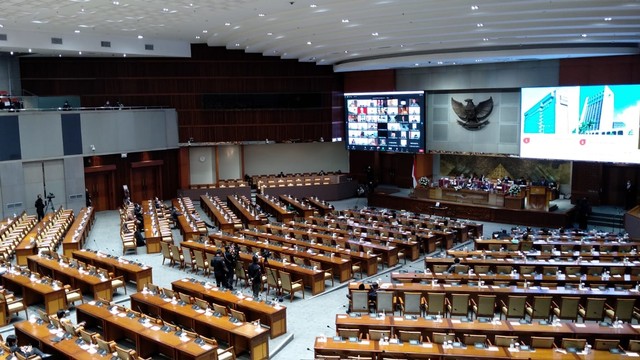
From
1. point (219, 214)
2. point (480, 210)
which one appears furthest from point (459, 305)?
point (480, 210)

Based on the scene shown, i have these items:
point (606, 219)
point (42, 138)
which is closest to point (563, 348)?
point (606, 219)

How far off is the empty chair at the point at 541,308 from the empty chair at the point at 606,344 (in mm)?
2419

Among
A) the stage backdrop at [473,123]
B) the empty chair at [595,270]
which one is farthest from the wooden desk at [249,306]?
the stage backdrop at [473,123]

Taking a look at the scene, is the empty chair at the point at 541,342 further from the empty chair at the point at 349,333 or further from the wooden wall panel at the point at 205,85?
the wooden wall panel at the point at 205,85

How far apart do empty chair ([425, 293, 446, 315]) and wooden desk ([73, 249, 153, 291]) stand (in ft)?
23.1

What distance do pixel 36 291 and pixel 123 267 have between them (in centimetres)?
226

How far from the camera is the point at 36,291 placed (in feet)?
40.3

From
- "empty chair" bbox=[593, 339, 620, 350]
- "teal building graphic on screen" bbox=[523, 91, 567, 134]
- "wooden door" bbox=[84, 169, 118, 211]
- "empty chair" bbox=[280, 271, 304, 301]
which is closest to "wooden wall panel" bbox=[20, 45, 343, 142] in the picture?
"wooden door" bbox=[84, 169, 118, 211]

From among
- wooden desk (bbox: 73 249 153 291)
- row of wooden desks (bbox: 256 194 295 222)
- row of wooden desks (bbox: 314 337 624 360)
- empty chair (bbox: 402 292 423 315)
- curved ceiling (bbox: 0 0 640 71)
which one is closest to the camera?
row of wooden desks (bbox: 314 337 624 360)

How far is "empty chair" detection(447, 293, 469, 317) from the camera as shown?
11461 millimetres

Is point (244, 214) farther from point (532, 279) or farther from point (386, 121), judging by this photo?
point (532, 279)

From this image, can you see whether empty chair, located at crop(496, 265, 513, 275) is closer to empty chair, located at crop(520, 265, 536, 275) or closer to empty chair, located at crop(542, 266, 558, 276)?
empty chair, located at crop(520, 265, 536, 275)

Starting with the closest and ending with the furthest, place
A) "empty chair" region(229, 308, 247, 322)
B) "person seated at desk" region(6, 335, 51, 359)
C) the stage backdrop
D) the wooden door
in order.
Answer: "person seated at desk" region(6, 335, 51, 359) → "empty chair" region(229, 308, 247, 322) → the stage backdrop → the wooden door

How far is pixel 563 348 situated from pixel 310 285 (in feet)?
21.4
